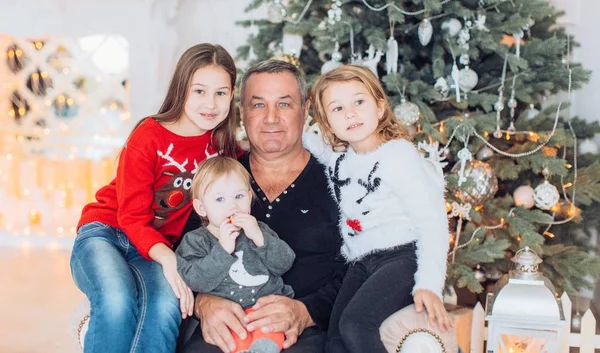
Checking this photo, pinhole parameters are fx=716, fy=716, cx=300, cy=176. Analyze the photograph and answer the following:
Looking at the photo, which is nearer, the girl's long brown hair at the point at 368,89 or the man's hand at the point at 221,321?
the man's hand at the point at 221,321

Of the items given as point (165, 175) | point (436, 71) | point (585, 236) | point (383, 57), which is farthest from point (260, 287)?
point (585, 236)

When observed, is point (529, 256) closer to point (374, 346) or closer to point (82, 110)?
point (374, 346)

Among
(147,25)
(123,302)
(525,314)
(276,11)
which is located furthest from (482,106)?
(147,25)

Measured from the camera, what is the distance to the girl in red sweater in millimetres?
1966

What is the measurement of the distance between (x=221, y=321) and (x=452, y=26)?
181 cm

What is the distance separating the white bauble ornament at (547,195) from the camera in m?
3.15

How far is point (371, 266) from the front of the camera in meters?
2.19

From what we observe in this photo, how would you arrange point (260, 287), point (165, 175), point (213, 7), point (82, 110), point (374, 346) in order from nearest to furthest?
point (374, 346) → point (260, 287) → point (165, 175) → point (213, 7) → point (82, 110)

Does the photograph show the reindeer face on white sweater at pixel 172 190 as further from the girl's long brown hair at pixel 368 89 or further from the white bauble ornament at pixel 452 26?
the white bauble ornament at pixel 452 26

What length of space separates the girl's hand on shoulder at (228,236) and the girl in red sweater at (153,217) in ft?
0.56

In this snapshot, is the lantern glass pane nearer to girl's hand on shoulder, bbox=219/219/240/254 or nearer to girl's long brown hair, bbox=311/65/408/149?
girl's long brown hair, bbox=311/65/408/149

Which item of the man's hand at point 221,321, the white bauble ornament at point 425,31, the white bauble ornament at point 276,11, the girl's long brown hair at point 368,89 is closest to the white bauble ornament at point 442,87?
the white bauble ornament at point 425,31

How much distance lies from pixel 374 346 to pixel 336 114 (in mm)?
724

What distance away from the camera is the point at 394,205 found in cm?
219
